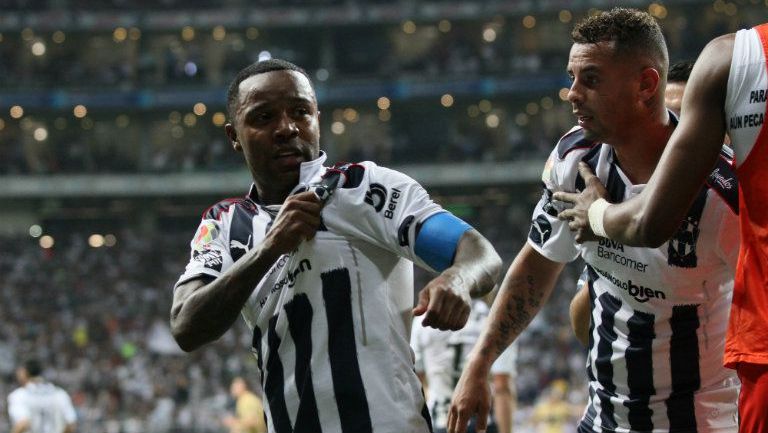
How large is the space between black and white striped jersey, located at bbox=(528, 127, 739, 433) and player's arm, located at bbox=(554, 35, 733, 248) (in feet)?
2.23

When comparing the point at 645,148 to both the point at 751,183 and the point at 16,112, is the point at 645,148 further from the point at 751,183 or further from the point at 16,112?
the point at 16,112

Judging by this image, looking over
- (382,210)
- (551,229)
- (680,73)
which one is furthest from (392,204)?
(680,73)

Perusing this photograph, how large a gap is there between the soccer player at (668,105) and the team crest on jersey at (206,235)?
1.65 metres

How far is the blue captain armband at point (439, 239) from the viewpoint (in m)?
3.30

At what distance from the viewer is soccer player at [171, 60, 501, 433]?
3.36m

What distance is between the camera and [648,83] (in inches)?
161

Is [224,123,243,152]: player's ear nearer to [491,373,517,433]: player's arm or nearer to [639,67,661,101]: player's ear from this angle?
[639,67,661,101]: player's ear

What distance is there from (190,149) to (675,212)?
49.0 m

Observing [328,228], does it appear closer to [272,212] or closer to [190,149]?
[272,212]

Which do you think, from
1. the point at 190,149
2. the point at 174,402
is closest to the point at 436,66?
the point at 190,149

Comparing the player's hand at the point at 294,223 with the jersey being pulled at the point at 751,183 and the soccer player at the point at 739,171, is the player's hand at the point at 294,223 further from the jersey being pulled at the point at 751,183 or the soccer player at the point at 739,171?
the jersey being pulled at the point at 751,183

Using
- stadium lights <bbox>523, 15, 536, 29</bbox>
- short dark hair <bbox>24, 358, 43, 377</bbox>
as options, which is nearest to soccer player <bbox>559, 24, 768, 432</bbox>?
short dark hair <bbox>24, 358, 43, 377</bbox>

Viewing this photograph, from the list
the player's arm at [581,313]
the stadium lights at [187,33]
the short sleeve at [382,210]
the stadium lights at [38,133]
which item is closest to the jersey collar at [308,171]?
the short sleeve at [382,210]

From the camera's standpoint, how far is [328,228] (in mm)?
3559
